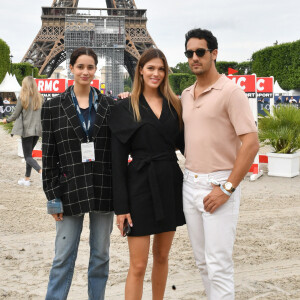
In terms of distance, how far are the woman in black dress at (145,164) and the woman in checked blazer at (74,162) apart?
147 millimetres

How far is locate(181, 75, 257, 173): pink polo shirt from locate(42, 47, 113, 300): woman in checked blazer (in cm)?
53

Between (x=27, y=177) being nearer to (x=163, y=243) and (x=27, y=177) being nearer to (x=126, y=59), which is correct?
(x=163, y=243)

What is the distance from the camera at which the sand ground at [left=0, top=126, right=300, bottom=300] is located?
3.38 meters

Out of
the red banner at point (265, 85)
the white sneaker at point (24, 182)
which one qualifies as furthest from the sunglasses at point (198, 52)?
the red banner at point (265, 85)

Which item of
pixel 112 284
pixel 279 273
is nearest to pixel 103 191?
pixel 112 284

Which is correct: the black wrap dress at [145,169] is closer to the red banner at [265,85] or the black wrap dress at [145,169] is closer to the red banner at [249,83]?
the red banner at [249,83]

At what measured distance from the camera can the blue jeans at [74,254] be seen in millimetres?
2666

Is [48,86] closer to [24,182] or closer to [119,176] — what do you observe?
[24,182]

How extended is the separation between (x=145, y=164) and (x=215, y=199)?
437mm

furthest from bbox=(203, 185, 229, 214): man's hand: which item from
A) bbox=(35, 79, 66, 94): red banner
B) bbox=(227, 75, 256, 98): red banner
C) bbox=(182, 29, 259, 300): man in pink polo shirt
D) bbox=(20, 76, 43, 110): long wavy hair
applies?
bbox=(35, 79, 66, 94): red banner

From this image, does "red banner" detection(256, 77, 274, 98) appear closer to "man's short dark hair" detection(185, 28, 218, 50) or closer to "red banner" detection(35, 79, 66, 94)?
"red banner" detection(35, 79, 66, 94)

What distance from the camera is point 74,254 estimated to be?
2.72 meters

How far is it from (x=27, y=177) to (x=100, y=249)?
17.1 feet

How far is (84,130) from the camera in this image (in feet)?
8.67
